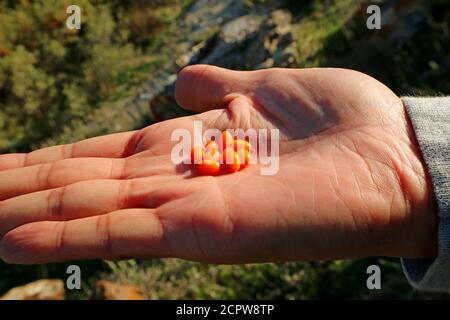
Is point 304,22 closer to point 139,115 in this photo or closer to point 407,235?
point 139,115

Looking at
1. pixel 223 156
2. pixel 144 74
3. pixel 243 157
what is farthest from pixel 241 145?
pixel 144 74

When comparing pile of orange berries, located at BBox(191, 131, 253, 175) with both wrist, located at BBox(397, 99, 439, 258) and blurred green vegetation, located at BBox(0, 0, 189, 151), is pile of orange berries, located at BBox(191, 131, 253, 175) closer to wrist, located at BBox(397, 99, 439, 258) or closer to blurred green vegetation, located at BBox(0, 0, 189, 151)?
wrist, located at BBox(397, 99, 439, 258)

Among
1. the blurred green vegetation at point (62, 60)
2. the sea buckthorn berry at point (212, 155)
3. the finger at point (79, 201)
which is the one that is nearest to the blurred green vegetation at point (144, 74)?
the blurred green vegetation at point (62, 60)

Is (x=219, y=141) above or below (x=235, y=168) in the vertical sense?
above

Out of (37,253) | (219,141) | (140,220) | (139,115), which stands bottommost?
(37,253)

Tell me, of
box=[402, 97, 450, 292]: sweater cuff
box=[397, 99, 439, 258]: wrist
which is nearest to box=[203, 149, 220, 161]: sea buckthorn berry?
box=[397, 99, 439, 258]: wrist

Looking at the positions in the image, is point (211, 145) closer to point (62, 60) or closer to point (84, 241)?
point (84, 241)

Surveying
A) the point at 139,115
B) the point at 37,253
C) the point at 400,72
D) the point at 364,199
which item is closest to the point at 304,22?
the point at 400,72
